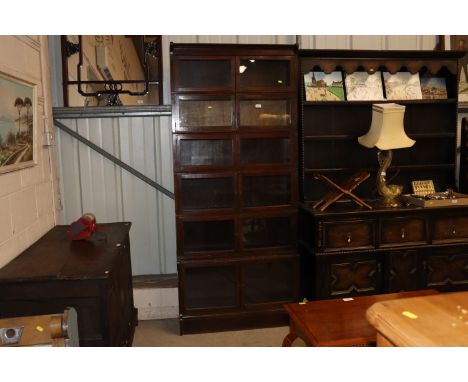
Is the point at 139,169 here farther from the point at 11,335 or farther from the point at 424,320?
the point at 424,320

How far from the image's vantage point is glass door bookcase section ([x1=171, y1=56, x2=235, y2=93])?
316cm

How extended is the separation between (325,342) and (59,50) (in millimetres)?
2910

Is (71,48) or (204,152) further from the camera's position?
(71,48)

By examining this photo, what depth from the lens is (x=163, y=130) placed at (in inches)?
142

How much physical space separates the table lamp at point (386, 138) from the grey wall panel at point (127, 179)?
5.49 ft

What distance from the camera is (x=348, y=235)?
326 cm

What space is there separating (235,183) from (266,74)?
86 centimetres

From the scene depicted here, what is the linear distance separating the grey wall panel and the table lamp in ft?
5.49

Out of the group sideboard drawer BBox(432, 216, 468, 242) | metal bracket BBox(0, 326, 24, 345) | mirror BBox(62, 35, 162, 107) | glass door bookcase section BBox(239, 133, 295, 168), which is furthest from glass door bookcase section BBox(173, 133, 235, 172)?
metal bracket BBox(0, 326, 24, 345)

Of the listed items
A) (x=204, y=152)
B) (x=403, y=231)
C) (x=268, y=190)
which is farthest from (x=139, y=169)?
(x=403, y=231)

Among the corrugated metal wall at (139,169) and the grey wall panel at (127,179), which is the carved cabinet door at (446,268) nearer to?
the corrugated metal wall at (139,169)

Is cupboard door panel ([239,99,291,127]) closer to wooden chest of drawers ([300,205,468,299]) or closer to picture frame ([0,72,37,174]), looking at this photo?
wooden chest of drawers ([300,205,468,299])

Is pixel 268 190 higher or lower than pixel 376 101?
lower

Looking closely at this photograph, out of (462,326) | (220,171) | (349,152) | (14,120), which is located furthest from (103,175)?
(462,326)
